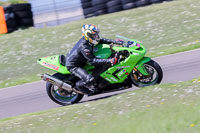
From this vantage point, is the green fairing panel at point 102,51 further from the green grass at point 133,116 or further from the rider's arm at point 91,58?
the green grass at point 133,116

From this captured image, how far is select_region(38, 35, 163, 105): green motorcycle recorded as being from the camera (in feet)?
23.4

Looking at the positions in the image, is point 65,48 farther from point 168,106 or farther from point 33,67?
point 168,106

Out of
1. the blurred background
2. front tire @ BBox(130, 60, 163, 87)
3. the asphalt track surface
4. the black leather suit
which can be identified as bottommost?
the asphalt track surface

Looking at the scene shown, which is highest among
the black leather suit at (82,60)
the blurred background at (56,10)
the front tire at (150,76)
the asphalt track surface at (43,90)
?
the blurred background at (56,10)

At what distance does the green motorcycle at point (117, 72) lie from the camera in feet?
23.4

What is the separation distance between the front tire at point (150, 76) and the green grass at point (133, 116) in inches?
19.5

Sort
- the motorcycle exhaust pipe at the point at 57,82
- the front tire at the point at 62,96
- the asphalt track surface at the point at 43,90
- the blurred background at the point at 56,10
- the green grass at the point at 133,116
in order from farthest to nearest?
the blurred background at the point at 56,10
the asphalt track surface at the point at 43,90
the front tire at the point at 62,96
the motorcycle exhaust pipe at the point at 57,82
the green grass at the point at 133,116

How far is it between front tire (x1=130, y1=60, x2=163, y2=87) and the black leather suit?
700 millimetres

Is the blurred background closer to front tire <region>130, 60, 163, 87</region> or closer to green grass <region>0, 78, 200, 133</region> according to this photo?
front tire <region>130, 60, 163, 87</region>

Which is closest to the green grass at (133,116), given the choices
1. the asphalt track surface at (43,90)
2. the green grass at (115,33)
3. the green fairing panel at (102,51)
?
the green fairing panel at (102,51)

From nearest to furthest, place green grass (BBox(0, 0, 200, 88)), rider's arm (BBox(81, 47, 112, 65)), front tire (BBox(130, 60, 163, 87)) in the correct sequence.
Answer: rider's arm (BBox(81, 47, 112, 65)) → front tire (BBox(130, 60, 163, 87)) → green grass (BBox(0, 0, 200, 88))

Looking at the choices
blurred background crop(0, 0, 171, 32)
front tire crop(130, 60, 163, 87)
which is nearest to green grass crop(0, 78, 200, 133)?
front tire crop(130, 60, 163, 87)

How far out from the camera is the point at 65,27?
16.8 meters

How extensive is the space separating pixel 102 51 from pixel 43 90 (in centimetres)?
267
